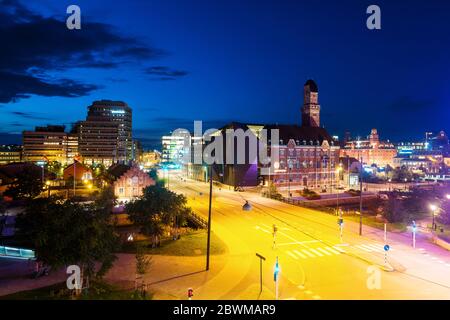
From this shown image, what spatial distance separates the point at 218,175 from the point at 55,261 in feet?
240

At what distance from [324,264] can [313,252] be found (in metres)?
2.89

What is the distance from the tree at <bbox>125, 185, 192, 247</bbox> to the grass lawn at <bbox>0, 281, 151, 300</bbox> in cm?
962

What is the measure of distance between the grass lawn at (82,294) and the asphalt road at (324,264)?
4.36 m

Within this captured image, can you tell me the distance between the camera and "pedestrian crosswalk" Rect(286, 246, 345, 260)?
2659cm

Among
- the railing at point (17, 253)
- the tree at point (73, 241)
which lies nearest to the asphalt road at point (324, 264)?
the tree at point (73, 241)

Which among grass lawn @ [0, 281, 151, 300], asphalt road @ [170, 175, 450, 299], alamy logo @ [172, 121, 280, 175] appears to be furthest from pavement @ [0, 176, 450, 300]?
alamy logo @ [172, 121, 280, 175]

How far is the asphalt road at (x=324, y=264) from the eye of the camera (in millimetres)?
19844

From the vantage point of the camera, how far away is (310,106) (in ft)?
354

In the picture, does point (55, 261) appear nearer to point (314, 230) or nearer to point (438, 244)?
point (314, 230)

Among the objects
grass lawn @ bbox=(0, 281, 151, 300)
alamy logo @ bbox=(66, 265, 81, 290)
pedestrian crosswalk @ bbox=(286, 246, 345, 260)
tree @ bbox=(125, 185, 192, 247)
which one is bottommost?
grass lawn @ bbox=(0, 281, 151, 300)

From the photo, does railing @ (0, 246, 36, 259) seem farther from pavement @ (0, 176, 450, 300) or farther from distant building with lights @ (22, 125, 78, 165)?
distant building with lights @ (22, 125, 78, 165)

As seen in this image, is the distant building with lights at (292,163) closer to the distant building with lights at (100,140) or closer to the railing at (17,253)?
the railing at (17,253)

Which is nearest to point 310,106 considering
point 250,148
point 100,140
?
point 250,148

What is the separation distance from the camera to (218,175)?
91.9 metres
